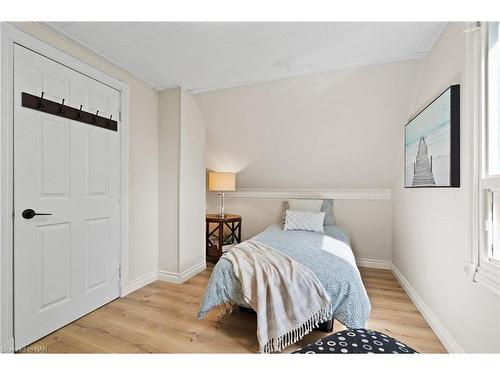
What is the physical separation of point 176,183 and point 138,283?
1.15 meters

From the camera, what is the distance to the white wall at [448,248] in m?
1.31

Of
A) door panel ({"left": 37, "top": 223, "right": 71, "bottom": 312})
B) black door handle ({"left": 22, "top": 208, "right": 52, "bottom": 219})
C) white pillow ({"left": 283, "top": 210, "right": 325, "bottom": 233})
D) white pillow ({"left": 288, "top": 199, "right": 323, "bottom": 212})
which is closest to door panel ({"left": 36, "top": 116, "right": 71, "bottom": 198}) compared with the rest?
black door handle ({"left": 22, "top": 208, "right": 52, "bottom": 219})

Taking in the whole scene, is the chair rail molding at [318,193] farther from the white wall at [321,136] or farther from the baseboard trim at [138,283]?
the baseboard trim at [138,283]

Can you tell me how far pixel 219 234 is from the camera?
333 cm

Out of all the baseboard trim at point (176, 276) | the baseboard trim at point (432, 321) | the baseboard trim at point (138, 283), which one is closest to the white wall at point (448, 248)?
the baseboard trim at point (432, 321)

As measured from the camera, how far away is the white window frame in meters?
1.27

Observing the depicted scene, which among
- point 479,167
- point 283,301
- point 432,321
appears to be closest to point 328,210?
point 432,321

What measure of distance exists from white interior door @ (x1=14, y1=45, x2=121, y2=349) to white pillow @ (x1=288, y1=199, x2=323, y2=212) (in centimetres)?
221

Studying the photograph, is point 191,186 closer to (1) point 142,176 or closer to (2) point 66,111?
(1) point 142,176

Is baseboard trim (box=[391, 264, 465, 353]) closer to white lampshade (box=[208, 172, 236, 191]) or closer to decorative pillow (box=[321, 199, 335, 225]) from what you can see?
decorative pillow (box=[321, 199, 335, 225])

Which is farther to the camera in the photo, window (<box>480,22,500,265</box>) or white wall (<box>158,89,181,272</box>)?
white wall (<box>158,89,181,272</box>)
